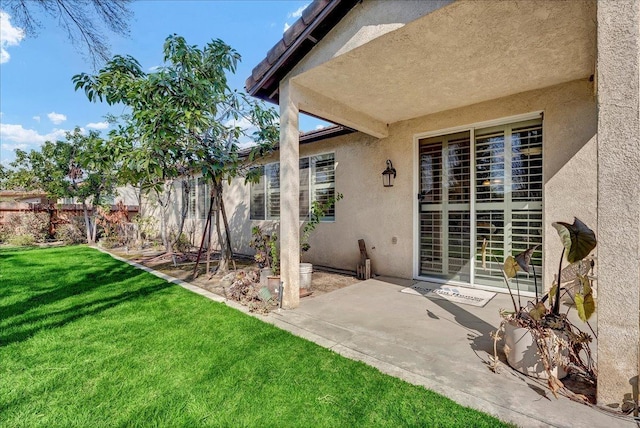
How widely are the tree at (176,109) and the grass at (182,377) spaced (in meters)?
2.87

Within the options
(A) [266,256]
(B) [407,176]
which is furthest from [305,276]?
(B) [407,176]

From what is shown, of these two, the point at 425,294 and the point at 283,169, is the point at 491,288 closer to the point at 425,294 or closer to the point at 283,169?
the point at 425,294

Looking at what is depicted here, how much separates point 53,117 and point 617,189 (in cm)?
3386

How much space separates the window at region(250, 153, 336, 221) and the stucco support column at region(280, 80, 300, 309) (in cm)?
305

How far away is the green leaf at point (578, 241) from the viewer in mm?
2588

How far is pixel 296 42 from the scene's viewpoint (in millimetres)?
4375

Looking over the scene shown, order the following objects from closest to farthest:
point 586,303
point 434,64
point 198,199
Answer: point 586,303 → point 434,64 → point 198,199

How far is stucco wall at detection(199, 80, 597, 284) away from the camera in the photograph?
486 centimetres

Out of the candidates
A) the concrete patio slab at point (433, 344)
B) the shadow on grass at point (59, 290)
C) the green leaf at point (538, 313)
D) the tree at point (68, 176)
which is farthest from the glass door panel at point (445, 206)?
the tree at point (68, 176)

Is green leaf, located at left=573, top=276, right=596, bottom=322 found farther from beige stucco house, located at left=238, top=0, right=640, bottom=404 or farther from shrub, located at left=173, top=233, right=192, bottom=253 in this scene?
shrub, located at left=173, top=233, right=192, bottom=253

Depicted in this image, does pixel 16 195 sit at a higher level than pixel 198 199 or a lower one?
higher

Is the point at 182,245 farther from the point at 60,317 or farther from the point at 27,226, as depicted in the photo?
the point at 27,226

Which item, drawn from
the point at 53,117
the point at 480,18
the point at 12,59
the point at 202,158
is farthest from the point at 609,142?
the point at 53,117

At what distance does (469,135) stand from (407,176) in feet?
4.94
